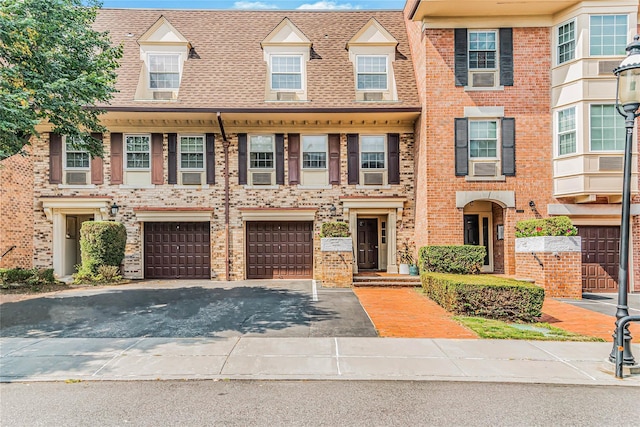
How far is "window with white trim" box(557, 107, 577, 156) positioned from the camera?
560 inches

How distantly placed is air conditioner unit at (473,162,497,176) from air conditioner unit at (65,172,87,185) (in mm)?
14618

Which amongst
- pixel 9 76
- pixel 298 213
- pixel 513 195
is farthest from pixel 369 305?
pixel 9 76

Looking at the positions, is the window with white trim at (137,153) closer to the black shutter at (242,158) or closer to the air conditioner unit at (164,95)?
the air conditioner unit at (164,95)

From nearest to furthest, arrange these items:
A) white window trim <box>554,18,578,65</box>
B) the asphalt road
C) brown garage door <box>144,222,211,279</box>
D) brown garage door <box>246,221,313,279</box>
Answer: the asphalt road, white window trim <box>554,18,578,65</box>, brown garage door <box>144,222,211,279</box>, brown garage door <box>246,221,313,279</box>

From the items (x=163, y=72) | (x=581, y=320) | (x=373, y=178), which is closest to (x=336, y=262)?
(x=373, y=178)

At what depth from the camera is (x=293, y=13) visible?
1909 cm

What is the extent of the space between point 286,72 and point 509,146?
8926 millimetres

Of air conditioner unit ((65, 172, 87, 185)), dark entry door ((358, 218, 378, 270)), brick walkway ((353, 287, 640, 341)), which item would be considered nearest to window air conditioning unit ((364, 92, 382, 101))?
dark entry door ((358, 218, 378, 270))

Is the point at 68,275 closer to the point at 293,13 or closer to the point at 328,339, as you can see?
the point at 328,339

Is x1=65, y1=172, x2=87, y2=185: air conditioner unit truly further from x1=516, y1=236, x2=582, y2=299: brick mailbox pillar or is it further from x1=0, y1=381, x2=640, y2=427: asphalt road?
x1=516, y1=236, x2=582, y2=299: brick mailbox pillar

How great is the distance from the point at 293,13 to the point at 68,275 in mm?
14540

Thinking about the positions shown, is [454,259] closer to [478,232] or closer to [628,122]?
[478,232]

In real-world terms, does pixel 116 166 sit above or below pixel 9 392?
above

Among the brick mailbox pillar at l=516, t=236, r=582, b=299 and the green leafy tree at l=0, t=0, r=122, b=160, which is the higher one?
the green leafy tree at l=0, t=0, r=122, b=160
